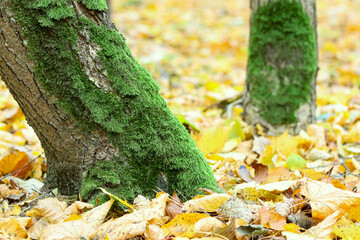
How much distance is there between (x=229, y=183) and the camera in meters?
1.91

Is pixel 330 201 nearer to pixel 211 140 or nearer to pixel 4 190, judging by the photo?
pixel 211 140

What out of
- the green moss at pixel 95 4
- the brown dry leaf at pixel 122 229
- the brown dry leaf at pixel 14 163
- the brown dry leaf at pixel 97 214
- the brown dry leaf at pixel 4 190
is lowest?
the brown dry leaf at pixel 122 229

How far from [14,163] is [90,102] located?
2.91 ft

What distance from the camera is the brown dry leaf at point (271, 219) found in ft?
4.65

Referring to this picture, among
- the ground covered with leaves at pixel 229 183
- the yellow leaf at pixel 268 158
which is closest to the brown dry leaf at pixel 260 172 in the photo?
the ground covered with leaves at pixel 229 183

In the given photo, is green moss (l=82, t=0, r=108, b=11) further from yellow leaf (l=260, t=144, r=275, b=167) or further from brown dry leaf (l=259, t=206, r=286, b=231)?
yellow leaf (l=260, t=144, r=275, b=167)

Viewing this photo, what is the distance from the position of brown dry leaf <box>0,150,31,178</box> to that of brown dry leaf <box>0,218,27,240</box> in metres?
0.78

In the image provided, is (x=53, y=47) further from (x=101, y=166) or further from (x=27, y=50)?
(x=101, y=166)

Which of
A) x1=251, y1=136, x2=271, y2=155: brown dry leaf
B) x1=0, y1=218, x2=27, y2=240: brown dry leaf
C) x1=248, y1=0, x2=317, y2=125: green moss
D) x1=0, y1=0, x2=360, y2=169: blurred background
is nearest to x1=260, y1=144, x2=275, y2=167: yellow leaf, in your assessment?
x1=251, y1=136, x2=271, y2=155: brown dry leaf

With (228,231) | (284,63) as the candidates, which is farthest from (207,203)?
(284,63)

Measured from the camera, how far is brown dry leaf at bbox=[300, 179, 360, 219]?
1477mm

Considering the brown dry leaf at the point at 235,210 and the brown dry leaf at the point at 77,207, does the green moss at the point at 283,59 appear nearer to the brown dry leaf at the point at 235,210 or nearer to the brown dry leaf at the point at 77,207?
the brown dry leaf at the point at 235,210

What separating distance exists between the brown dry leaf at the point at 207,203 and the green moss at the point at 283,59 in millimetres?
1636

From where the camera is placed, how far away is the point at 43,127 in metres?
1.56
